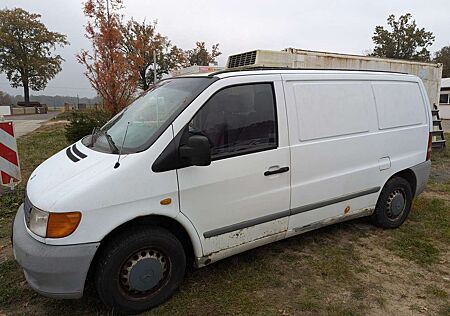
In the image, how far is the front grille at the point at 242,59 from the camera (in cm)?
704

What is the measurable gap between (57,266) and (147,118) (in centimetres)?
137

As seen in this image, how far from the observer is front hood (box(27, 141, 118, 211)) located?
235 centimetres

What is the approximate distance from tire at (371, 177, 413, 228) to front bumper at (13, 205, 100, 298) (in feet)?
11.1

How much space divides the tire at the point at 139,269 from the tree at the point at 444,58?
43.2 metres

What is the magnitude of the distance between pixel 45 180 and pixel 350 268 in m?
2.95

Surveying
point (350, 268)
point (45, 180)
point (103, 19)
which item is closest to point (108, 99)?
point (103, 19)

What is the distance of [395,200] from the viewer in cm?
417

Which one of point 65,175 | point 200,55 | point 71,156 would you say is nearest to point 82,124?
point 71,156

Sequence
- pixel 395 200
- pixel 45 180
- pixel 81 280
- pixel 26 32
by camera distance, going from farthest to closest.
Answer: pixel 26 32
pixel 395 200
pixel 45 180
pixel 81 280

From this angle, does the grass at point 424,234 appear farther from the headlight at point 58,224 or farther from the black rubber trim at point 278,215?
the headlight at point 58,224

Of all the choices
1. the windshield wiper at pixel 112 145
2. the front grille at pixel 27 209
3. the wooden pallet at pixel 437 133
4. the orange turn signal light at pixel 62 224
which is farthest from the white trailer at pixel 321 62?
the orange turn signal light at pixel 62 224

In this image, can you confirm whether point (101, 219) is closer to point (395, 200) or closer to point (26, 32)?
point (395, 200)

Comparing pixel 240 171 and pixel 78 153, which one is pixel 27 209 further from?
pixel 240 171

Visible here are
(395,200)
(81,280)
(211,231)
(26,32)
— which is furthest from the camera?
(26,32)
